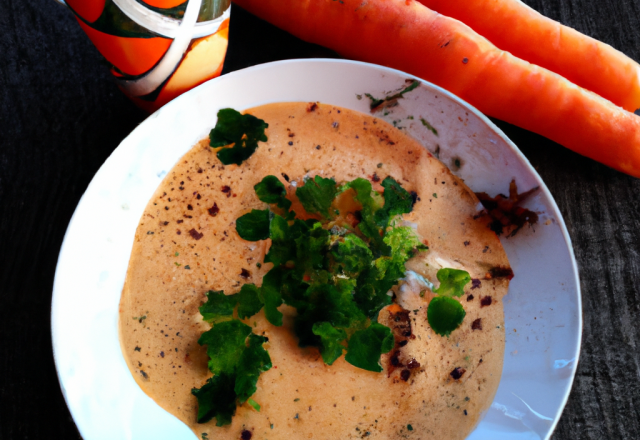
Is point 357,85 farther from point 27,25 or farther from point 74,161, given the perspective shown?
point 27,25

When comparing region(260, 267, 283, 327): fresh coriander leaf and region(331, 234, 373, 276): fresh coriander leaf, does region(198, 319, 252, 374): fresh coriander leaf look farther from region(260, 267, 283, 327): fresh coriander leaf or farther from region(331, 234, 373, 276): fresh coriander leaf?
region(331, 234, 373, 276): fresh coriander leaf

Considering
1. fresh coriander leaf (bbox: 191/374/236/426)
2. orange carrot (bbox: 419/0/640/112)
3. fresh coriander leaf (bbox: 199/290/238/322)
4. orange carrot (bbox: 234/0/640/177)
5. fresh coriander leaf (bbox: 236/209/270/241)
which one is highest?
orange carrot (bbox: 419/0/640/112)

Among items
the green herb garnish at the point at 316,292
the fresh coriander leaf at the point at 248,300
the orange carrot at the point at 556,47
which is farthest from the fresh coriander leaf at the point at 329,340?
the orange carrot at the point at 556,47

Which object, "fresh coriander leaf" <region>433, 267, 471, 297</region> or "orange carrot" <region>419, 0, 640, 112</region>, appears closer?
"fresh coriander leaf" <region>433, 267, 471, 297</region>

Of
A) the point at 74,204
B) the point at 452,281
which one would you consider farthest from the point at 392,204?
the point at 74,204

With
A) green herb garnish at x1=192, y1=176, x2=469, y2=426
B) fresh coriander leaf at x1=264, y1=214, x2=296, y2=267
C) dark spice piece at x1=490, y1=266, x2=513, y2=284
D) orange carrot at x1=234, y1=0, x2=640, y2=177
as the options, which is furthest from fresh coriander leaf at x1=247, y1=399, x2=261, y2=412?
orange carrot at x1=234, y1=0, x2=640, y2=177

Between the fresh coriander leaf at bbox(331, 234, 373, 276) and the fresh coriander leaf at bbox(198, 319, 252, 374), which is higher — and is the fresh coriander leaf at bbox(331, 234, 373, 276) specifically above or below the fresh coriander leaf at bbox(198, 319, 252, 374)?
above

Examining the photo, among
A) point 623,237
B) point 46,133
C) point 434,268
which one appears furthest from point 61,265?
point 623,237
